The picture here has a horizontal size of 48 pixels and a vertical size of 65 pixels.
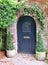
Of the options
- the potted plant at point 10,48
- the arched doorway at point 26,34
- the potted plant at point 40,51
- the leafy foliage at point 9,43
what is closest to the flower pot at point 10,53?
the potted plant at point 10,48

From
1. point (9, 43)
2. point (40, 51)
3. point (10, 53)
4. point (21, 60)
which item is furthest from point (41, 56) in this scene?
point (9, 43)

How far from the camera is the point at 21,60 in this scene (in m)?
8.52

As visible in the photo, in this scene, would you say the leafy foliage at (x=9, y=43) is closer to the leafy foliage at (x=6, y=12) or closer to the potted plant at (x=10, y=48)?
the potted plant at (x=10, y=48)

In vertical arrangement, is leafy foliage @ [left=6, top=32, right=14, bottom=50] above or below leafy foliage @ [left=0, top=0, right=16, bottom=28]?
below

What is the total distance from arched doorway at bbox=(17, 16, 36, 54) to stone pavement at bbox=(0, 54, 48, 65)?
0.45 meters

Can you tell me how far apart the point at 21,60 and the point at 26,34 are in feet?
4.91

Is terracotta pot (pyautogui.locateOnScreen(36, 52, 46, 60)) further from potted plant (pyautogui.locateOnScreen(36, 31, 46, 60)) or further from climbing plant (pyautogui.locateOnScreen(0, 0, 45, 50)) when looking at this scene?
climbing plant (pyautogui.locateOnScreen(0, 0, 45, 50))

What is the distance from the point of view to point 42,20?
8.83 metres

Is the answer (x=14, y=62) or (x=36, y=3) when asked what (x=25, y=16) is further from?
(x=14, y=62)

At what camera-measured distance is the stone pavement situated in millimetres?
8133

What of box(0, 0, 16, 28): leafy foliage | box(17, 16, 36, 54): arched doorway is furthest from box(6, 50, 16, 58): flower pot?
box(0, 0, 16, 28): leafy foliage

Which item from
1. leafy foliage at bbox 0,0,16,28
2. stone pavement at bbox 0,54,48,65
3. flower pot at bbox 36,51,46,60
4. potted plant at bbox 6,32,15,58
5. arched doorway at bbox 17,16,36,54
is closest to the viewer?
leafy foliage at bbox 0,0,16,28

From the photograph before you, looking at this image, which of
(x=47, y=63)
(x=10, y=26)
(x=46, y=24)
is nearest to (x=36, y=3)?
(x=46, y=24)

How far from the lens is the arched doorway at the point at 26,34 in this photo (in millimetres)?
9398
